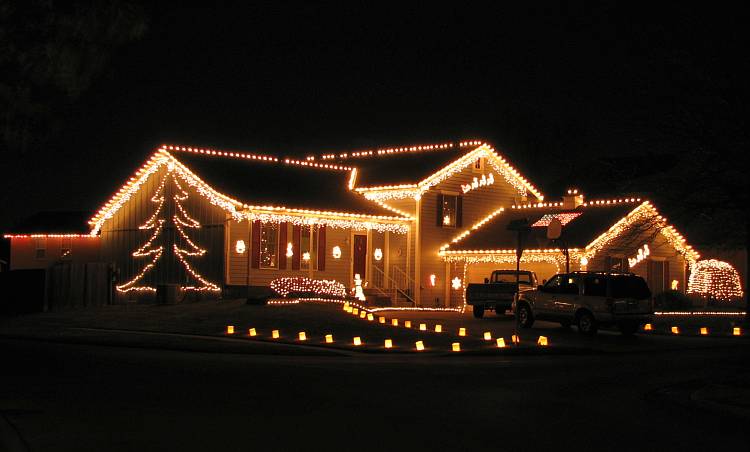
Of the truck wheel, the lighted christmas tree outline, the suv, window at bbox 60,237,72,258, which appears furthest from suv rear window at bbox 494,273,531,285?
window at bbox 60,237,72,258

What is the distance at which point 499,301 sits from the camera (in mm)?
35500

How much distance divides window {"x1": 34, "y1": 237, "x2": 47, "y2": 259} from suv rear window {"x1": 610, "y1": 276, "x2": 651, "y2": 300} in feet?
105

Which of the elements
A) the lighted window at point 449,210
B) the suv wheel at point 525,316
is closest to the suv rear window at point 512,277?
the lighted window at point 449,210

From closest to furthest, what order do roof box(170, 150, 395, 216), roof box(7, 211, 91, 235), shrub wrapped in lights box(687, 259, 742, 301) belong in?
roof box(170, 150, 395, 216), shrub wrapped in lights box(687, 259, 742, 301), roof box(7, 211, 91, 235)

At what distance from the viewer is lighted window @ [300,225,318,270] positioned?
39344 millimetres

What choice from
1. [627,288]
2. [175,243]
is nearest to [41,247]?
[175,243]

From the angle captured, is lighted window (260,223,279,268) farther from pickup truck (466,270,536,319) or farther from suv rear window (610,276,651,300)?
suv rear window (610,276,651,300)

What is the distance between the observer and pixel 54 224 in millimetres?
58062

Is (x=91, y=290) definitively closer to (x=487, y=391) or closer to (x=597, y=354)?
(x=597, y=354)

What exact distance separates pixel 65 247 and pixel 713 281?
98.1 feet

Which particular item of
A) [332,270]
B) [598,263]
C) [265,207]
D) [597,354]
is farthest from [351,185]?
[597,354]

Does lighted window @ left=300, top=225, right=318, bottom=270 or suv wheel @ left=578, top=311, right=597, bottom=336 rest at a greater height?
lighted window @ left=300, top=225, right=318, bottom=270

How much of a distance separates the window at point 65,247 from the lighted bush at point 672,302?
89.9 ft

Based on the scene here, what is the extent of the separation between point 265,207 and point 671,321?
14493 millimetres
